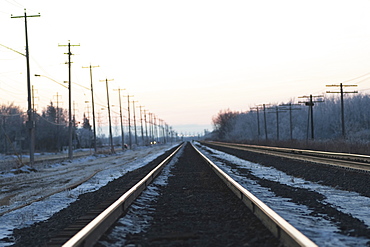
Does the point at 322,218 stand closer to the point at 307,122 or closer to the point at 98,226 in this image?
the point at 98,226

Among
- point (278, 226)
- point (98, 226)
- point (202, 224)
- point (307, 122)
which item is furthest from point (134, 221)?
point (307, 122)

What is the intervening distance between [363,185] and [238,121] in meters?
166

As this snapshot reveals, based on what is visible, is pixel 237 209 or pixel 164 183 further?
pixel 164 183

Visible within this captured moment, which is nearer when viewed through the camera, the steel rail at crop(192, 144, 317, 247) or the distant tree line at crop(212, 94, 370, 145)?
the steel rail at crop(192, 144, 317, 247)

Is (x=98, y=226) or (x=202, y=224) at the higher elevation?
(x=98, y=226)

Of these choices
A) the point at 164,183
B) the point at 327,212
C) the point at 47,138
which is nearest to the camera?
the point at 327,212

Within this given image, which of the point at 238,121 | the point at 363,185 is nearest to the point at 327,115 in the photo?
the point at 238,121

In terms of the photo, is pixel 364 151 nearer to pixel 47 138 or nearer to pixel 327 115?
pixel 47 138

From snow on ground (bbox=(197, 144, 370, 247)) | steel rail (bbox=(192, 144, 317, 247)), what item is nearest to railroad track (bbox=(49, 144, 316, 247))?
steel rail (bbox=(192, 144, 317, 247))

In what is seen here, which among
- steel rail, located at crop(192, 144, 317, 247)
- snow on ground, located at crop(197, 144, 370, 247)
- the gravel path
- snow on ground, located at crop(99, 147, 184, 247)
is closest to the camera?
steel rail, located at crop(192, 144, 317, 247)

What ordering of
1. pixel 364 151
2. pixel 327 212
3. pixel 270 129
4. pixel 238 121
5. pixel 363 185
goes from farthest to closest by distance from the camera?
pixel 238 121 < pixel 270 129 < pixel 364 151 < pixel 363 185 < pixel 327 212

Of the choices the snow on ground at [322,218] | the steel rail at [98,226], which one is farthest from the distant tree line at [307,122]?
the steel rail at [98,226]

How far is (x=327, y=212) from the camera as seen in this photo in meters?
7.41

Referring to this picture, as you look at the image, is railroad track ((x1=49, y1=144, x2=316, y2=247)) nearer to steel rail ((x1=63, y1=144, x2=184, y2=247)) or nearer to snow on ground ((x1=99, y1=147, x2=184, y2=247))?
steel rail ((x1=63, y1=144, x2=184, y2=247))
